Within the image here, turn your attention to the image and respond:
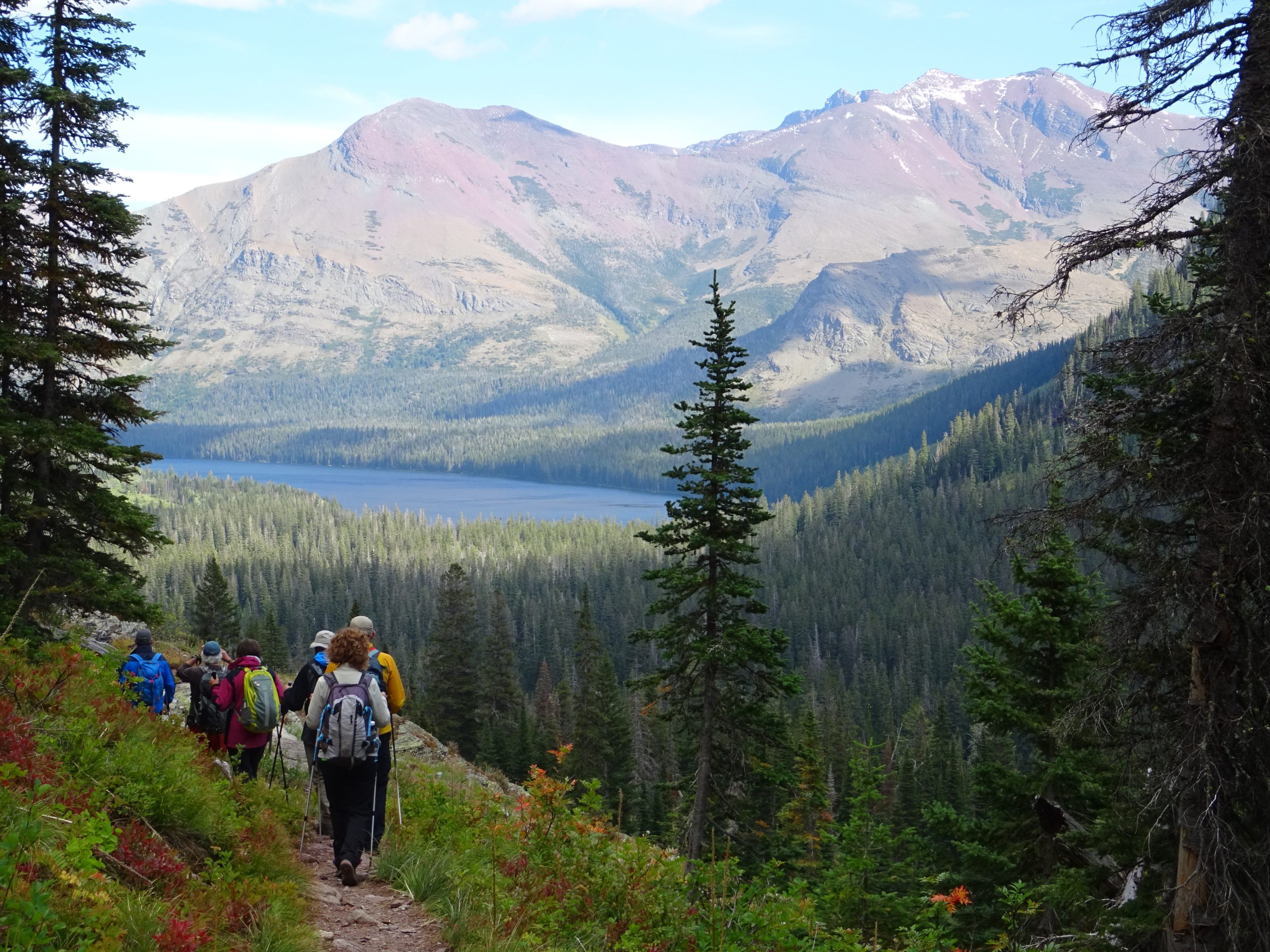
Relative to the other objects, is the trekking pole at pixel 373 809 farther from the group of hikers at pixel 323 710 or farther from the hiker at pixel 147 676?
the hiker at pixel 147 676

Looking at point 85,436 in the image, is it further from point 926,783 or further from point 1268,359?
point 926,783

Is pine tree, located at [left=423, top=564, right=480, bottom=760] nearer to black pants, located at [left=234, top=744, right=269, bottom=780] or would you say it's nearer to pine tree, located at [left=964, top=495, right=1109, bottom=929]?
pine tree, located at [left=964, top=495, right=1109, bottom=929]

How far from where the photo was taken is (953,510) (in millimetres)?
166750

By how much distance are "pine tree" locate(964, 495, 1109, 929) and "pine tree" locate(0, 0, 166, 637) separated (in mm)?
15883

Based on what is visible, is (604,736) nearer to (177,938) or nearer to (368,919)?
(368,919)

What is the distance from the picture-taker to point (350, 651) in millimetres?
9414

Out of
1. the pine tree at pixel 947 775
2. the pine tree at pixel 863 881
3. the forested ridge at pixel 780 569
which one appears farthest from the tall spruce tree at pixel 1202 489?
the forested ridge at pixel 780 569

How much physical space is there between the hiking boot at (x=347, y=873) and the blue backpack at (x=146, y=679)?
424cm

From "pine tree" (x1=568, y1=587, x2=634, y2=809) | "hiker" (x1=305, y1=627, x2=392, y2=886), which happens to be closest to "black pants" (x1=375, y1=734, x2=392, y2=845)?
"hiker" (x1=305, y1=627, x2=392, y2=886)

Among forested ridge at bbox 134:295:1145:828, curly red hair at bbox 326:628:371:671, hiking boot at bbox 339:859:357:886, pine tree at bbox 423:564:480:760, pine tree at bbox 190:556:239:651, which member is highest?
curly red hair at bbox 326:628:371:671

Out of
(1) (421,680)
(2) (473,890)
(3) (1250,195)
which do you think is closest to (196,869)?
(2) (473,890)

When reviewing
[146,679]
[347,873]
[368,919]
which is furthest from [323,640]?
[368,919]

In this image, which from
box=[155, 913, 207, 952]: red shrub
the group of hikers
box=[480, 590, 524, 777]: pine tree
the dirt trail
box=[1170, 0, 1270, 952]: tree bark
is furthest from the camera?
box=[480, 590, 524, 777]: pine tree

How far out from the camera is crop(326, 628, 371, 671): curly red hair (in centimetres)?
938
